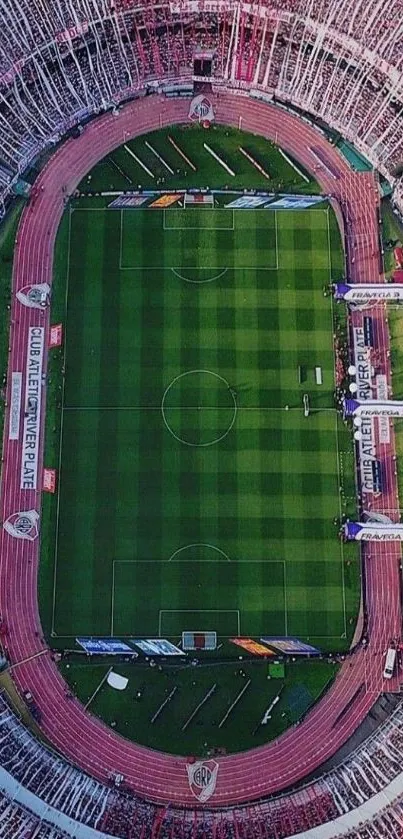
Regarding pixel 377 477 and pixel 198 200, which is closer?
pixel 377 477

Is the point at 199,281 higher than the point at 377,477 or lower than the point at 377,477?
higher

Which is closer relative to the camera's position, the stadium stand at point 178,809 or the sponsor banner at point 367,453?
the stadium stand at point 178,809

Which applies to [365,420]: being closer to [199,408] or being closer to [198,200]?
[199,408]

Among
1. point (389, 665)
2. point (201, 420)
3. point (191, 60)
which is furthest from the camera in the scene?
point (191, 60)

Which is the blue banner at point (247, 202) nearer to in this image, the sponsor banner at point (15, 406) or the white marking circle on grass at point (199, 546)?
the sponsor banner at point (15, 406)

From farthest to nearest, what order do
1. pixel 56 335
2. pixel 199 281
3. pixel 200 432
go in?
pixel 199 281 → pixel 56 335 → pixel 200 432

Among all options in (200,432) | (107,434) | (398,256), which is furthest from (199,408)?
(398,256)

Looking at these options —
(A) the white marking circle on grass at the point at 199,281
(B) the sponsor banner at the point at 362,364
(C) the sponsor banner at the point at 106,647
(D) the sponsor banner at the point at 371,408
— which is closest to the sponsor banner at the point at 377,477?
(D) the sponsor banner at the point at 371,408
